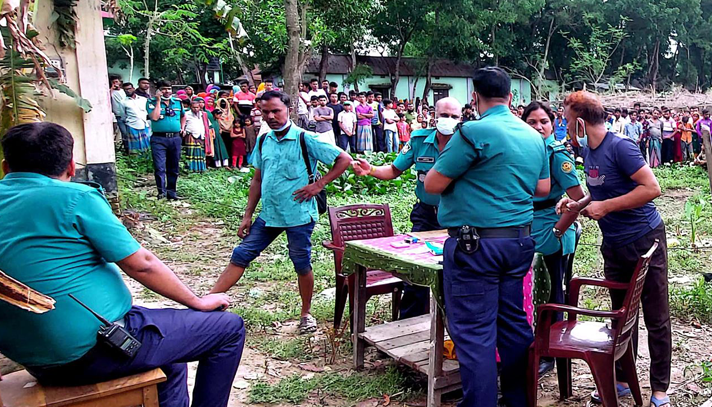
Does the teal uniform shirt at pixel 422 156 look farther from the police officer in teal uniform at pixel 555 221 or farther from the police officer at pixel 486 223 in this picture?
the police officer at pixel 486 223

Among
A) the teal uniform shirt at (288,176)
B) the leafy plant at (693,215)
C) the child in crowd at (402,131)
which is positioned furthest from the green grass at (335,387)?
the child in crowd at (402,131)

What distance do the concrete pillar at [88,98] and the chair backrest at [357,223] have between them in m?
4.15

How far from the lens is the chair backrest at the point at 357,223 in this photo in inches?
185

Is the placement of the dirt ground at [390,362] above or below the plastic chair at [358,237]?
below

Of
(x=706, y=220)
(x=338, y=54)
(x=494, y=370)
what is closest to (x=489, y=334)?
(x=494, y=370)

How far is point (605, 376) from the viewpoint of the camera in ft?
10.2

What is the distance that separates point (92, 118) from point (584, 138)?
6.08 meters

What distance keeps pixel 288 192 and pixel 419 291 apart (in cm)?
128

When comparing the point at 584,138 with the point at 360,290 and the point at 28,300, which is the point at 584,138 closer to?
the point at 360,290

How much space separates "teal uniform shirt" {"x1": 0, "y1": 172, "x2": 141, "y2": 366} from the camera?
7.51ft

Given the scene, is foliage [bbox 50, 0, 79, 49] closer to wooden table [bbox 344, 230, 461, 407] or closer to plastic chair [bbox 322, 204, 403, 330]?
plastic chair [bbox 322, 204, 403, 330]

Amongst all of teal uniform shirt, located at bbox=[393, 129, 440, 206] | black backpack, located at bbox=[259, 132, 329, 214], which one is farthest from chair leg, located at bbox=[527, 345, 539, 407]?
black backpack, located at bbox=[259, 132, 329, 214]

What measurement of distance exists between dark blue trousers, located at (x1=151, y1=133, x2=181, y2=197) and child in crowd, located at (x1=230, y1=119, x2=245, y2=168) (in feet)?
9.42

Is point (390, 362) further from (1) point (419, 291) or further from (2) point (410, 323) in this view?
(1) point (419, 291)
